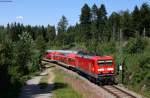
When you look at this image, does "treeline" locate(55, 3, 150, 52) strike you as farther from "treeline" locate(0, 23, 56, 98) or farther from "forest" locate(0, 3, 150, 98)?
"treeline" locate(0, 23, 56, 98)

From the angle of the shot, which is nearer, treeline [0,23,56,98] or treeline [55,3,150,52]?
treeline [0,23,56,98]

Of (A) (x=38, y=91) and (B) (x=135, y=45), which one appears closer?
(A) (x=38, y=91)

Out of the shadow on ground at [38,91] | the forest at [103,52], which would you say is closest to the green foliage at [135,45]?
the forest at [103,52]

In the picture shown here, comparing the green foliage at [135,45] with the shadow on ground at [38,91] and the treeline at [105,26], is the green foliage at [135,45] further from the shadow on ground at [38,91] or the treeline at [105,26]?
the treeline at [105,26]

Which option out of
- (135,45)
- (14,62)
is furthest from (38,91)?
(135,45)

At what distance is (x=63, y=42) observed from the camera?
610 ft

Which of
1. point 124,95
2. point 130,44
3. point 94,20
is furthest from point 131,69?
point 94,20

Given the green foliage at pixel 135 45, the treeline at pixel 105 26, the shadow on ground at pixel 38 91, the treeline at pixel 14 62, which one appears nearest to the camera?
the shadow on ground at pixel 38 91

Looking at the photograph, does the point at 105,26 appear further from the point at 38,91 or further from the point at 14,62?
the point at 38,91

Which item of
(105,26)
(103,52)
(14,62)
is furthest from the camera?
(105,26)

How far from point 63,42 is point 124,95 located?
151 metres

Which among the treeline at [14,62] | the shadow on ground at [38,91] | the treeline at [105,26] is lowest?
the shadow on ground at [38,91]

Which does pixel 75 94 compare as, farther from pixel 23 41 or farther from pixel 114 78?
pixel 23 41

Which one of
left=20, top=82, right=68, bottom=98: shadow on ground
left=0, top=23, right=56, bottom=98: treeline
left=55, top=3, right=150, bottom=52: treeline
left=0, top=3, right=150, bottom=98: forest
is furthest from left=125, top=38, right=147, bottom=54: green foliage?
left=55, top=3, right=150, bottom=52: treeline
